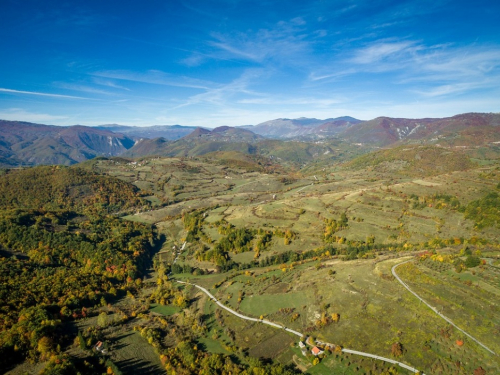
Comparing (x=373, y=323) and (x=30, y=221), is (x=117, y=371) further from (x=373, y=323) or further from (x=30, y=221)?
(x=30, y=221)

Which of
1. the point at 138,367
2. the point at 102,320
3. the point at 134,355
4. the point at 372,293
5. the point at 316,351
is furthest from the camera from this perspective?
the point at 102,320

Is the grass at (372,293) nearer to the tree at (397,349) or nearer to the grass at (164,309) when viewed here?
the tree at (397,349)

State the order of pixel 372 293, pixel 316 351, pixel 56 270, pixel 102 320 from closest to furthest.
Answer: pixel 316 351, pixel 372 293, pixel 102 320, pixel 56 270

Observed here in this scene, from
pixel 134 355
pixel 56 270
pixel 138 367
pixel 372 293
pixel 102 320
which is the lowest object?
pixel 134 355

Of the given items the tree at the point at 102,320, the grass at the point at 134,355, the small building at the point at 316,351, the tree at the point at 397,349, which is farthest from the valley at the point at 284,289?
the small building at the point at 316,351

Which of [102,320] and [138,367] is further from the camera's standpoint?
[102,320]

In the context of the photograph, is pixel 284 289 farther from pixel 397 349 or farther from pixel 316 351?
pixel 397 349

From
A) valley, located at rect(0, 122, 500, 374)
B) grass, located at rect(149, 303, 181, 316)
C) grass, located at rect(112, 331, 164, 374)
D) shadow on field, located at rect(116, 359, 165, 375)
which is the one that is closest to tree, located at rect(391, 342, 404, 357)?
valley, located at rect(0, 122, 500, 374)

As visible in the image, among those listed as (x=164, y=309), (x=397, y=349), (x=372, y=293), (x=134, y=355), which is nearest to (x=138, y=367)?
(x=134, y=355)

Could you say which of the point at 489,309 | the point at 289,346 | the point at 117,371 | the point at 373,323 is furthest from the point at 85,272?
the point at 489,309

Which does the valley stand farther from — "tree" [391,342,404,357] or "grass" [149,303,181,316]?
"grass" [149,303,181,316]
